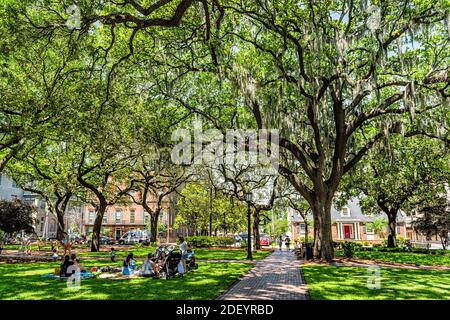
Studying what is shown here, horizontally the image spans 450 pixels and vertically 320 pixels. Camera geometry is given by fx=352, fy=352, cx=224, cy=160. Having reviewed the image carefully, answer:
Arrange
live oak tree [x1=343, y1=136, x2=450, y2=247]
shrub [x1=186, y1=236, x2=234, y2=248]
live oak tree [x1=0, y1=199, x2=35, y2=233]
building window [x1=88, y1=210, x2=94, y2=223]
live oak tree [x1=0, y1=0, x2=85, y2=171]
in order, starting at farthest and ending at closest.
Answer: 1. building window [x1=88, y1=210, x2=94, y2=223]
2. shrub [x1=186, y1=236, x2=234, y2=248]
3. live oak tree [x1=0, y1=199, x2=35, y2=233]
4. live oak tree [x1=343, y1=136, x2=450, y2=247]
5. live oak tree [x1=0, y1=0, x2=85, y2=171]

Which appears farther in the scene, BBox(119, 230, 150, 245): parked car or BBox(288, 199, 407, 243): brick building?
BBox(288, 199, 407, 243): brick building

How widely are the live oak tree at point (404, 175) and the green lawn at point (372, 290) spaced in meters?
11.4

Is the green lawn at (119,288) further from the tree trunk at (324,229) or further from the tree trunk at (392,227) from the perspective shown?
the tree trunk at (392,227)

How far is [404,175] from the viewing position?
30656 millimetres

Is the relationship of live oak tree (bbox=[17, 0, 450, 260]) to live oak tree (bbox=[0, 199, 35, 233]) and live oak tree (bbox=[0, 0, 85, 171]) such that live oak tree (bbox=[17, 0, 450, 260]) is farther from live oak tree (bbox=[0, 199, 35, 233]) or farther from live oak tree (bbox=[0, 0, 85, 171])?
live oak tree (bbox=[0, 199, 35, 233])

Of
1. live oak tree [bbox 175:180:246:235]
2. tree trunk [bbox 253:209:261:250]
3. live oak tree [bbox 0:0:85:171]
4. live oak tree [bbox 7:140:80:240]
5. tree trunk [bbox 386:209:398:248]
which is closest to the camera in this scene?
live oak tree [bbox 0:0:85:171]

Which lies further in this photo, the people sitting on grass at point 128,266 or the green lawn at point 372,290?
the people sitting on grass at point 128,266

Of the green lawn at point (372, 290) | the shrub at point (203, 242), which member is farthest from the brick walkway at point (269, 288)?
the shrub at point (203, 242)

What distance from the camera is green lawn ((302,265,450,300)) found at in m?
9.09

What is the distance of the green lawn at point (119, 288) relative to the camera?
9016 mm

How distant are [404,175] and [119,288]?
27.8 meters

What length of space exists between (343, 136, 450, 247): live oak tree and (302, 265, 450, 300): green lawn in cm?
1138

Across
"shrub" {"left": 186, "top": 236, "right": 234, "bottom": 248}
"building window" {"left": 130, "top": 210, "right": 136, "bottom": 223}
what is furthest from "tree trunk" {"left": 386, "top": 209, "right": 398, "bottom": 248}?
"building window" {"left": 130, "top": 210, "right": 136, "bottom": 223}
